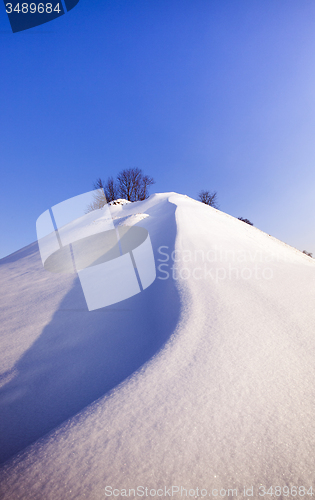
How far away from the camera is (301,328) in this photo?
172cm

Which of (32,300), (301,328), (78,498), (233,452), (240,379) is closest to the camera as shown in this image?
(78,498)

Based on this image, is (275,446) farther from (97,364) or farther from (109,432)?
(97,364)

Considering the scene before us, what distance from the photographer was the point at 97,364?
1.64 m

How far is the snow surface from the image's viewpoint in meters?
0.93

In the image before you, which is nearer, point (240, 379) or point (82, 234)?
point (240, 379)

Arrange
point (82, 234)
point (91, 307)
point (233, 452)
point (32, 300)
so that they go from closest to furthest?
point (233, 452)
point (91, 307)
point (32, 300)
point (82, 234)

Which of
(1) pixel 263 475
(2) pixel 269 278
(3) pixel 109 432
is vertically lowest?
(2) pixel 269 278

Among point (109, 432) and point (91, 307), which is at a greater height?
point (109, 432)

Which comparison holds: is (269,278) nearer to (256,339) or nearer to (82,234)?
(256,339)

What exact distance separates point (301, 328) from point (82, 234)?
5.00 metres

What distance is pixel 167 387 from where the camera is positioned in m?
1.25

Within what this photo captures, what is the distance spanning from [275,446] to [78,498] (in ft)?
3.14

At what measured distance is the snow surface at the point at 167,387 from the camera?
932 mm

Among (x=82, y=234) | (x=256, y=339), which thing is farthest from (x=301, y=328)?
(x=82, y=234)
